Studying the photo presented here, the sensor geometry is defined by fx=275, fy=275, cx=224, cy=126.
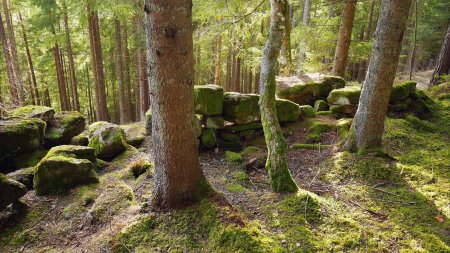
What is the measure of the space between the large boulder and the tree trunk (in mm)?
6225

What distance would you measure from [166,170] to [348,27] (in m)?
8.68

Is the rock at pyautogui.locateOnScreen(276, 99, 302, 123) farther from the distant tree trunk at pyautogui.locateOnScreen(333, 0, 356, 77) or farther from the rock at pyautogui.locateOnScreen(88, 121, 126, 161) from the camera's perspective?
the rock at pyautogui.locateOnScreen(88, 121, 126, 161)

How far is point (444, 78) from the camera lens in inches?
399

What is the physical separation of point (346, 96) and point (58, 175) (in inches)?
314

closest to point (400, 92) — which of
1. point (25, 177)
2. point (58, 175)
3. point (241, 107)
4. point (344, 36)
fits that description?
point (344, 36)

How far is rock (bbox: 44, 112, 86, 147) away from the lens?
7804 mm

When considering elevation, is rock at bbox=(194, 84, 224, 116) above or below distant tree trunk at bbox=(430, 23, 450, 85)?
below

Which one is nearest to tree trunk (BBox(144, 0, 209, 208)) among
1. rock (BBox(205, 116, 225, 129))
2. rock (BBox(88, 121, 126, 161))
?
rock (BBox(205, 116, 225, 129))

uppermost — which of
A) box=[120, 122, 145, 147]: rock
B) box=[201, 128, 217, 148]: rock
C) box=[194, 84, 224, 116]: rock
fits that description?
box=[194, 84, 224, 116]: rock

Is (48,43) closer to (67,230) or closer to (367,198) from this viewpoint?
(67,230)

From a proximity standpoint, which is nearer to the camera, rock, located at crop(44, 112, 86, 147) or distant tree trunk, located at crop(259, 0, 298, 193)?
distant tree trunk, located at crop(259, 0, 298, 193)

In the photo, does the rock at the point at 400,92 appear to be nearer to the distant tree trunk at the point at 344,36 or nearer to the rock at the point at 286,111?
the distant tree trunk at the point at 344,36

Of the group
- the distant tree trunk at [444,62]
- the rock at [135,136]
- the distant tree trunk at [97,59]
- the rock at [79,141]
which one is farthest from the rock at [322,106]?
the distant tree trunk at [97,59]

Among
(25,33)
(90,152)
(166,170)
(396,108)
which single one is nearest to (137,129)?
(90,152)
